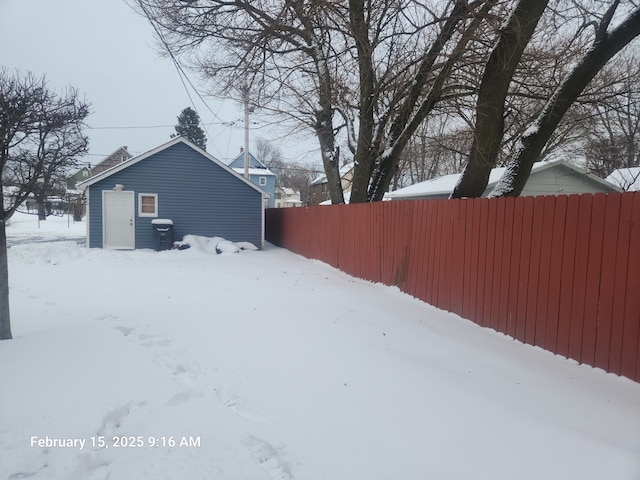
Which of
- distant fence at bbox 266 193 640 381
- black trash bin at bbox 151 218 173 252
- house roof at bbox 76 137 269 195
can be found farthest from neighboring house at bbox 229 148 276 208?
distant fence at bbox 266 193 640 381

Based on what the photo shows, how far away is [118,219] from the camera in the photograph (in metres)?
14.2

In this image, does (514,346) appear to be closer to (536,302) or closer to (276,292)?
(536,302)

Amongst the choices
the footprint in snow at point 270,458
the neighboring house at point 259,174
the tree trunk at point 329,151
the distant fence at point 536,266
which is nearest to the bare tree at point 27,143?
the footprint in snow at point 270,458

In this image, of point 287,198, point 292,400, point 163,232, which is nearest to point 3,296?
point 292,400

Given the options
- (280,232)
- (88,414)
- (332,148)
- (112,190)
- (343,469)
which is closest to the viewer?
(343,469)

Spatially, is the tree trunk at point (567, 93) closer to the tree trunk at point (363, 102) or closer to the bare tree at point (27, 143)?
the tree trunk at point (363, 102)

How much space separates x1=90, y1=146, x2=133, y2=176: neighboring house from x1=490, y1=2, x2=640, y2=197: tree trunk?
41070 millimetres

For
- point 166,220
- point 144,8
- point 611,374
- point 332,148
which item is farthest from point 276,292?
point 166,220

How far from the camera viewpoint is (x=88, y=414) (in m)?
2.55

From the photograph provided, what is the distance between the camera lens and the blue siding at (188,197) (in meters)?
14.2

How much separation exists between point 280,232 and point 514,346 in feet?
43.0

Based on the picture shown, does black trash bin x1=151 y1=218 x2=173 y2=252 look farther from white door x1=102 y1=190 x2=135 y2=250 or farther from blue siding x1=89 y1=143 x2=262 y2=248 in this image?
white door x1=102 y1=190 x2=135 y2=250

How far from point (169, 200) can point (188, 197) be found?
68 centimetres

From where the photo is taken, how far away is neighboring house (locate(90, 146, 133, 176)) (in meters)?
41.4
